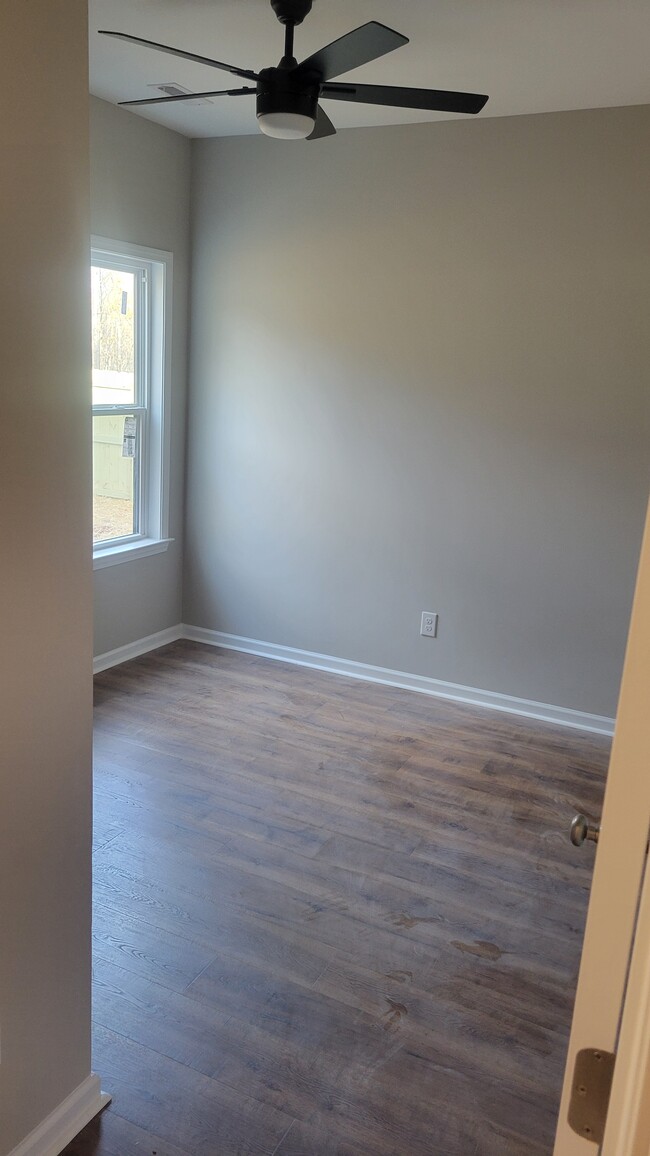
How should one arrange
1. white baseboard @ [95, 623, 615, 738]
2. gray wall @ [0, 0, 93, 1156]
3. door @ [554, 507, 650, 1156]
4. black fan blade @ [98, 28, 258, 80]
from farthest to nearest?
white baseboard @ [95, 623, 615, 738], black fan blade @ [98, 28, 258, 80], gray wall @ [0, 0, 93, 1156], door @ [554, 507, 650, 1156]

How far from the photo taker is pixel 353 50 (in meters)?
2.32

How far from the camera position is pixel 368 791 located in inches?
131

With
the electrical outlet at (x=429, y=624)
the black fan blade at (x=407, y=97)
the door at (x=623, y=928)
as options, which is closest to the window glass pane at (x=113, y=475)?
the electrical outlet at (x=429, y=624)

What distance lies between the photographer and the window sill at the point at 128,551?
4363 mm

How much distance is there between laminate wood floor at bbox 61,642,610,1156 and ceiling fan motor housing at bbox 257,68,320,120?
7.89 feet

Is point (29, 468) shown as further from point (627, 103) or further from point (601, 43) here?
point (627, 103)

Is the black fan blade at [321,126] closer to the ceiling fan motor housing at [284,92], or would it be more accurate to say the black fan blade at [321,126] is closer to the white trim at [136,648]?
the ceiling fan motor housing at [284,92]

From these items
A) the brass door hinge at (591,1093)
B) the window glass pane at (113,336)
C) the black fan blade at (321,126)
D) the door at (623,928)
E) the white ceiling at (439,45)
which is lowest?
the brass door hinge at (591,1093)

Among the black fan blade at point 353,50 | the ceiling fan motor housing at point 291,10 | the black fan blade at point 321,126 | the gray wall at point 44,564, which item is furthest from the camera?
the black fan blade at point 321,126

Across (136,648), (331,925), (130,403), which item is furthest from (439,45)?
(136,648)

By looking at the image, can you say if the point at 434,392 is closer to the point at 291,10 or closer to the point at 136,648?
the point at 291,10

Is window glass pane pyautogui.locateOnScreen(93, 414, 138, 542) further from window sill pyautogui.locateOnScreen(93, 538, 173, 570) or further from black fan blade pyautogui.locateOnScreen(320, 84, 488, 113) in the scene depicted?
black fan blade pyautogui.locateOnScreen(320, 84, 488, 113)

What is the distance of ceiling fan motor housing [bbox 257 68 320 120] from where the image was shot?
100 inches

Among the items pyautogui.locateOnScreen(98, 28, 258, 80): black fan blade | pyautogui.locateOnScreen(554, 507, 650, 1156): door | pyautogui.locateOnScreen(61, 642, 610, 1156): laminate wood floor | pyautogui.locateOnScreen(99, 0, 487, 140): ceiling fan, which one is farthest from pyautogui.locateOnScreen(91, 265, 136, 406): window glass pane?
pyautogui.locateOnScreen(554, 507, 650, 1156): door
